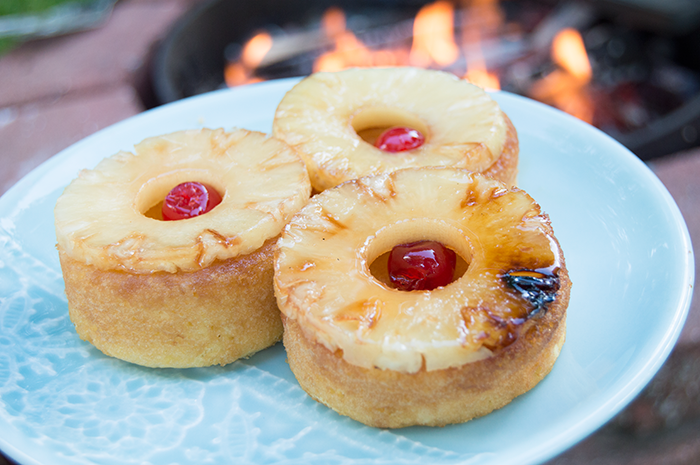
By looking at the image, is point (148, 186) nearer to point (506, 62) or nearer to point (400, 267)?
point (400, 267)

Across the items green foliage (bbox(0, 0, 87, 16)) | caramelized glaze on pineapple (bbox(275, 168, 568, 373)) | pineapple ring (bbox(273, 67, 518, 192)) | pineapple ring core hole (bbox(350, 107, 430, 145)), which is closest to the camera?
caramelized glaze on pineapple (bbox(275, 168, 568, 373))

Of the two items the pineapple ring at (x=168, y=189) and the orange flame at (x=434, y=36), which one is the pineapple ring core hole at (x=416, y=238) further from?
the orange flame at (x=434, y=36)

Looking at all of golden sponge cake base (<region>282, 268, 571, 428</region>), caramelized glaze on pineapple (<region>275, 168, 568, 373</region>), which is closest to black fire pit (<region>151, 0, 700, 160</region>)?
caramelized glaze on pineapple (<region>275, 168, 568, 373</region>)

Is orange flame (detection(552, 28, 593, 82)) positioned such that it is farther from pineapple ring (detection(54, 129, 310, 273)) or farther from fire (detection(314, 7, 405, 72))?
pineapple ring (detection(54, 129, 310, 273))

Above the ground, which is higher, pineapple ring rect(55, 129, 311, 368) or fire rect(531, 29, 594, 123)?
pineapple ring rect(55, 129, 311, 368)

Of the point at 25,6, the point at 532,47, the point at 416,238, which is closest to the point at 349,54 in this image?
the point at 532,47

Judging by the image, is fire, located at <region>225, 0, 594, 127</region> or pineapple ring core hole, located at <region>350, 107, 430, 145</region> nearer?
pineapple ring core hole, located at <region>350, 107, 430, 145</region>

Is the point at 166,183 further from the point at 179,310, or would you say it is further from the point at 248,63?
the point at 248,63

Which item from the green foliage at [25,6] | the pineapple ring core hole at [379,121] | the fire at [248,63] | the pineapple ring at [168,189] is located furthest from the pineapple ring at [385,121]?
the green foliage at [25,6]

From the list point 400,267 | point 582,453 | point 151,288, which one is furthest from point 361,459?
point 582,453
